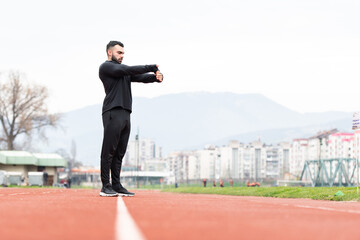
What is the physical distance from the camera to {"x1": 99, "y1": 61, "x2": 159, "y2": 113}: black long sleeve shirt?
9453 mm

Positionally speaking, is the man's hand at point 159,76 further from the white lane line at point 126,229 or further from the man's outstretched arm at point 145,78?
the white lane line at point 126,229

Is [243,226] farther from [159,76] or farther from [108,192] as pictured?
[159,76]

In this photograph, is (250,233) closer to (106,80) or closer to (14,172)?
(106,80)

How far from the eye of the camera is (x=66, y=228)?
3.85 metres

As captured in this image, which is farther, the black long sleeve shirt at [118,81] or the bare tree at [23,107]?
the bare tree at [23,107]

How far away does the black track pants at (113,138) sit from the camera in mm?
9430

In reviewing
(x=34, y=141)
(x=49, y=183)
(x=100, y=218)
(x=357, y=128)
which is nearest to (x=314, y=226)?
(x=100, y=218)

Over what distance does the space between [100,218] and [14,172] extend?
242ft

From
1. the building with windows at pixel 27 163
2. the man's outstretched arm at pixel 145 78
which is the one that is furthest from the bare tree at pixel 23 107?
the man's outstretched arm at pixel 145 78

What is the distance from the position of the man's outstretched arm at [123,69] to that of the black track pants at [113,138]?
48 cm

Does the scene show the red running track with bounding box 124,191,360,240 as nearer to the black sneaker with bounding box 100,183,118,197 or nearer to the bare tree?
the black sneaker with bounding box 100,183,118,197

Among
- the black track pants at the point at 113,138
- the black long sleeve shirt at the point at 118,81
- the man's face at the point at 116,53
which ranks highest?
the man's face at the point at 116,53

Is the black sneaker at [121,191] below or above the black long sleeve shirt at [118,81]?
below

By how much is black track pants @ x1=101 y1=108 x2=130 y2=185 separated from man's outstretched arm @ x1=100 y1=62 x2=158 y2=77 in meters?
0.48
